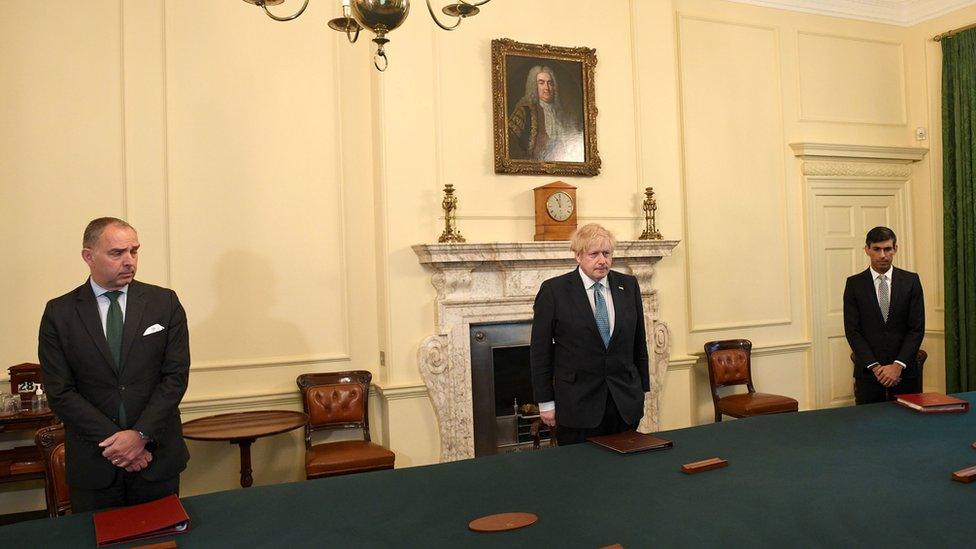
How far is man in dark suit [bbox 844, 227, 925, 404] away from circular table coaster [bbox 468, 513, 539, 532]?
10.9 feet

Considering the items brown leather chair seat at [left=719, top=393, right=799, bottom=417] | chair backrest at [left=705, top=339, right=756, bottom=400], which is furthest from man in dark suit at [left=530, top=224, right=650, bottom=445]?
chair backrest at [left=705, top=339, right=756, bottom=400]

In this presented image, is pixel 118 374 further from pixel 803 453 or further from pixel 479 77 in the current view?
pixel 479 77

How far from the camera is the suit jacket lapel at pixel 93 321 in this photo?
285cm

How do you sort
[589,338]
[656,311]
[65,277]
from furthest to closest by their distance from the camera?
[656,311] < [65,277] < [589,338]

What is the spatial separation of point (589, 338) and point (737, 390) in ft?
11.2

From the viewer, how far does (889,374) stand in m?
4.32

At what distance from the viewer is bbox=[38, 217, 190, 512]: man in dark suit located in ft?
9.09

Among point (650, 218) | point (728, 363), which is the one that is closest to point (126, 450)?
point (650, 218)

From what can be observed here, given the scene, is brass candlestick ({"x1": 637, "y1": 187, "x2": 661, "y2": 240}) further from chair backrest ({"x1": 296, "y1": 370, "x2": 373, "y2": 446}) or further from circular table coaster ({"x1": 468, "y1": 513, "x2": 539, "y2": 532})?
circular table coaster ({"x1": 468, "y1": 513, "x2": 539, "y2": 532})

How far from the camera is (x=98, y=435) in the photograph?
8.97ft

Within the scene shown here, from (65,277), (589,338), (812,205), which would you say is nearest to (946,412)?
(589,338)

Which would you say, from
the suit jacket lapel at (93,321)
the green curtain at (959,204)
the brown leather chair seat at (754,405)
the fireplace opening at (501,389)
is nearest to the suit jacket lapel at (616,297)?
the fireplace opening at (501,389)

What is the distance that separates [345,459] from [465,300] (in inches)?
55.1

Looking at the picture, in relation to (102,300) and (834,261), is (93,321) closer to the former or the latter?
(102,300)
